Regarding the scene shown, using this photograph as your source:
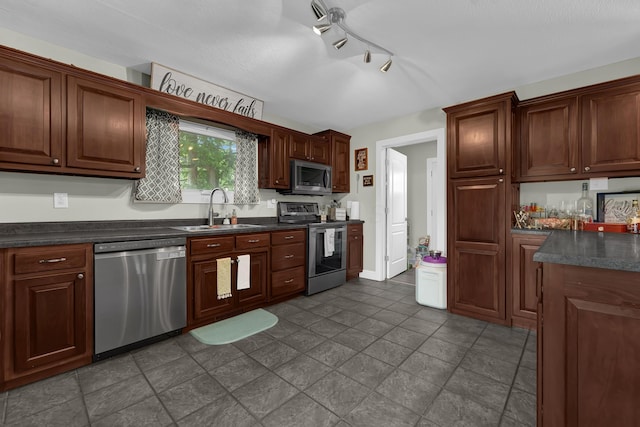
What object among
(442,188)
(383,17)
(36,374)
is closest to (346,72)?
(383,17)

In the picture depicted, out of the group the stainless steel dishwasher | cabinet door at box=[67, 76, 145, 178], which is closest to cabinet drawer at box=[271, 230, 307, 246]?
the stainless steel dishwasher

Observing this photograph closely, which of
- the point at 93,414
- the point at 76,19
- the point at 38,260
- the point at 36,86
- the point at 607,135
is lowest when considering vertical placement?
the point at 93,414

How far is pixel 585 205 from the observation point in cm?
261

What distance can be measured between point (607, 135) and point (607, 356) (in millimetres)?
2397

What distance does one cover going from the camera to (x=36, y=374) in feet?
5.77

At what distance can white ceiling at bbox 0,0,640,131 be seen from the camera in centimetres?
185

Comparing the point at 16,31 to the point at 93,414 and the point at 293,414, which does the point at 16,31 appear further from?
the point at 293,414

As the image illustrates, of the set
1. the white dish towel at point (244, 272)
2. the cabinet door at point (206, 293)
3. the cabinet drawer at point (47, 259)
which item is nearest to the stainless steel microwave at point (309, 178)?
the white dish towel at point (244, 272)

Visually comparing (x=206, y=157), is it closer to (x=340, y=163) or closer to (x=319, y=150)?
(x=319, y=150)

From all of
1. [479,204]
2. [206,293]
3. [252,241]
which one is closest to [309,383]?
[206,293]

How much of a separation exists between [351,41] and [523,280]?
2.70m

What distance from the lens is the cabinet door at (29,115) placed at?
72.8 inches

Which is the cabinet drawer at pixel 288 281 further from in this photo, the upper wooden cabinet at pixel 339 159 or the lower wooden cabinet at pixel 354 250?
the upper wooden cabinet at pixel 339 159

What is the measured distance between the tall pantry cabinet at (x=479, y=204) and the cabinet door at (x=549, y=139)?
277 mm
